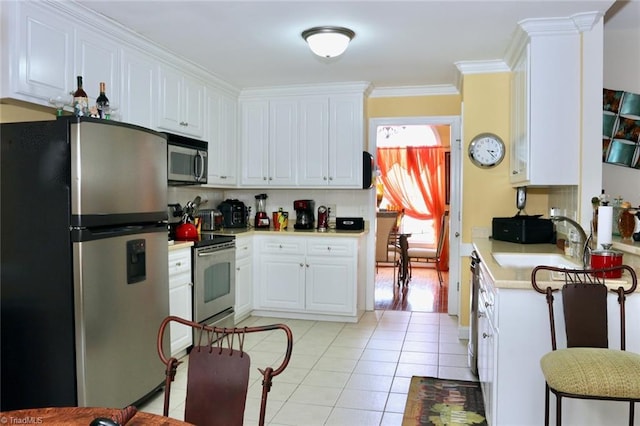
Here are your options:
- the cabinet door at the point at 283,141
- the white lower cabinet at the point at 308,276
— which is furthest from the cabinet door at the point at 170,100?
the white lower cabinet at the point at 308,276

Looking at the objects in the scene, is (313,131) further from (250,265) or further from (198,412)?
(198,412)

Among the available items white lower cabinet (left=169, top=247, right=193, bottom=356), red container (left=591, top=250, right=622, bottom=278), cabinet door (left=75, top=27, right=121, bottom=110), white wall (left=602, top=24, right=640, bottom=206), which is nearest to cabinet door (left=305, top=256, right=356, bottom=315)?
white lower cabinet (left=169, top=247, right=193, bottom=356)

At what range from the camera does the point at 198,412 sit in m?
1.47

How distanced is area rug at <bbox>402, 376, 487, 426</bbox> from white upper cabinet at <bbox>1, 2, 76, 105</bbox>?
2718mm

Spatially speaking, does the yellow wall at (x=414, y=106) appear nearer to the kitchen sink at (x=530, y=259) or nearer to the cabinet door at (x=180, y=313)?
the kitchen sink at (x=530, y=259)

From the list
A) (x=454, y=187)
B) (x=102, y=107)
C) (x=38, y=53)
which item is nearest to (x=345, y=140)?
(x=454, y=187)

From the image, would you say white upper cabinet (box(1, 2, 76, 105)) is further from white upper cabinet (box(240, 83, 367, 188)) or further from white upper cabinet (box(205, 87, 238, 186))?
white upper cabinet (box(240, 83, 367, 188))

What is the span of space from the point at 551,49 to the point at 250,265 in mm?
3231

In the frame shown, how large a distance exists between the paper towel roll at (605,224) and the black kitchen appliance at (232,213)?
11.6 feet

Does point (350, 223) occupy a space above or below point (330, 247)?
above

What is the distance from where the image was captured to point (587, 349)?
1935 millimetres

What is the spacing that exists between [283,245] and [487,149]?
213 centimetres

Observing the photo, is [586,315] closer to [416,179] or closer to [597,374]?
[597,374]

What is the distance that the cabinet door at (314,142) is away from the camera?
5.04 metres
